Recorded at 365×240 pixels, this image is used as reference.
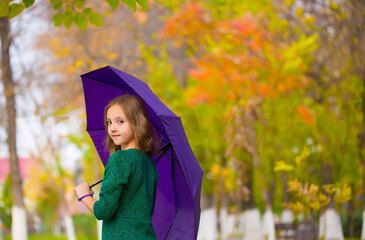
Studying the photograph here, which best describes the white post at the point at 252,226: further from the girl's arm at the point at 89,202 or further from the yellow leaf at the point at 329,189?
the girl's arm at the point at 89,202

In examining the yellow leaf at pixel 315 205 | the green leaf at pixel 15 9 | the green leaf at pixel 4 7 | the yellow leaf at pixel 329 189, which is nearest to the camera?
the green leaf at pixel 4 7

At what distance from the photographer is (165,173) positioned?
3.50 m

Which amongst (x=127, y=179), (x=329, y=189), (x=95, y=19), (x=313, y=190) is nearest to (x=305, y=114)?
(x=329, y=189)

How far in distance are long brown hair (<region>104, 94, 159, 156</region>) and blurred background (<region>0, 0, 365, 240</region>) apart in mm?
1195

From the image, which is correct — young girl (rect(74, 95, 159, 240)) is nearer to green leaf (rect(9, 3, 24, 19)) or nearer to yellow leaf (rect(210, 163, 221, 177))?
green leaf (rect(9, 3, 24, 19))

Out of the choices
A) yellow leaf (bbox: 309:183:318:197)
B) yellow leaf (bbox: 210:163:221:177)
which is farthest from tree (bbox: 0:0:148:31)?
yellow leaf (bbox: 210:163:221:177)

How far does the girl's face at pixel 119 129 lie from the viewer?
2932 mm

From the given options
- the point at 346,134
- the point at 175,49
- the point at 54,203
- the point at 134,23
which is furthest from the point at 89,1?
the point at 54,203

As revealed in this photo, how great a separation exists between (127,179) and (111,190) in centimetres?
11

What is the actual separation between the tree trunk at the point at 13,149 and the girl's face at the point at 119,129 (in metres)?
6.03

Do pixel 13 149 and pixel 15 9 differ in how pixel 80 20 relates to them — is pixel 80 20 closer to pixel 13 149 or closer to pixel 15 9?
pixel 15 9

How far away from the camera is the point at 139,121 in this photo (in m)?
2.96

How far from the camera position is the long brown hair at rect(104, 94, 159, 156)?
2.95 metres

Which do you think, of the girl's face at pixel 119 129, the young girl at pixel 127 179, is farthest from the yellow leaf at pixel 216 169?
the girl's face at pixel 119 129
